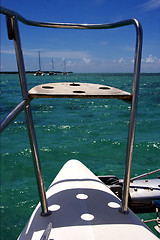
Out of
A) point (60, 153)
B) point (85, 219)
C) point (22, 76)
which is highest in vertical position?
point (22, 76)

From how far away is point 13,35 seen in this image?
41.1 inches

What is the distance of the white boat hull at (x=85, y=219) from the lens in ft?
3.70

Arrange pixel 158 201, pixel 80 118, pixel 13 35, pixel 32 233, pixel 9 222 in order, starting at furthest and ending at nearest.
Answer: pixel 80 118
pixel 9 222
pixel 158 201
pixel 32 233
pixel 13 35

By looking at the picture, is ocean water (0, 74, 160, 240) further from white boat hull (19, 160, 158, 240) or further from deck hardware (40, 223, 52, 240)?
deck hardware (40, 223, 52, 240)

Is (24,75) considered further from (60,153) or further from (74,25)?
(60,153)

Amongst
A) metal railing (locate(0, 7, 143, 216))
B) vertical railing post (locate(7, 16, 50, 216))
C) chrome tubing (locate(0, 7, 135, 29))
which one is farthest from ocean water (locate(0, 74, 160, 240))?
chrome tubing (locate(0, 7, 135, 29))

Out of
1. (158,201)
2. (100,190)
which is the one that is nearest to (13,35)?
(100,190)

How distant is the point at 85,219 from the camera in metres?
1.24

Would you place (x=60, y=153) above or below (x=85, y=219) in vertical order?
below

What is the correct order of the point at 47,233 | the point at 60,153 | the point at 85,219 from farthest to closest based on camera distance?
the point at 60,153 → the point at 85,219 → the point at 47,233

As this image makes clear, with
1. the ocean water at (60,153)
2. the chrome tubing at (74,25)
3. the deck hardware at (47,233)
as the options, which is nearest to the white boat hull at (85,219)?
the deck hardware at (47,233)

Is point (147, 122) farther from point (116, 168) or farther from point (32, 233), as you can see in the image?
point (32, 233)

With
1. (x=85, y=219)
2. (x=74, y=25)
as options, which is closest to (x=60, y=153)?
(x=85, y=219)

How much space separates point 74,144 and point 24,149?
5.62 feet
